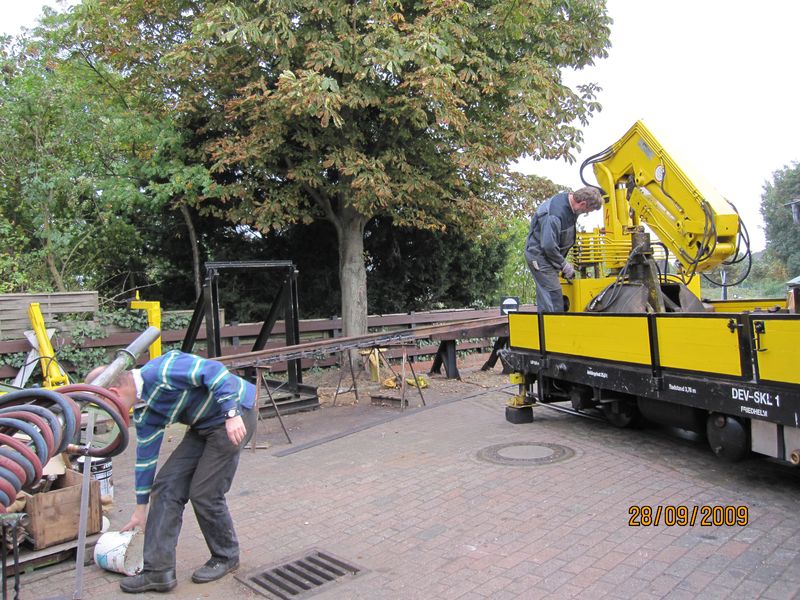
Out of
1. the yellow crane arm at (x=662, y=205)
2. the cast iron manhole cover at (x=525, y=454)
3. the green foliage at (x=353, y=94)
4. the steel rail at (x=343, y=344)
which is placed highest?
the green foliage at (x=353, y=94)

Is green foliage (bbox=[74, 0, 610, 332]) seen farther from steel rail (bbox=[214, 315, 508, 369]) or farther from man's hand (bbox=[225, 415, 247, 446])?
man's hand (bbox=[225, 415, 247, 446])

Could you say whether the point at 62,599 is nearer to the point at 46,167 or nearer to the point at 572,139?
the point at 46,167

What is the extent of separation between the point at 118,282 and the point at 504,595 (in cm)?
1105

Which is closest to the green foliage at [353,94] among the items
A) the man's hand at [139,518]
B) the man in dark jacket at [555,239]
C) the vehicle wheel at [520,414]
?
the man in dark jacket at [555,239]

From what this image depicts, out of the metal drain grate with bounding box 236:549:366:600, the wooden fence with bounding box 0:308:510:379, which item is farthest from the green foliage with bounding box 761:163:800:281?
the metal drain grate with bounding box 236:549:366:600

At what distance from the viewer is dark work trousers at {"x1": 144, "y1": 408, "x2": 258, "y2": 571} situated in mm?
3646

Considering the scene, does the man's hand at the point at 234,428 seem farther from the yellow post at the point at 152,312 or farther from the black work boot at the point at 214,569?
the yellow post at the point at 152,312

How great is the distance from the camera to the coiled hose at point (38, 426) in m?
2.41

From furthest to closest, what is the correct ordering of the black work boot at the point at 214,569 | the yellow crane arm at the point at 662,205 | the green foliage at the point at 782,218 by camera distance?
1. the green foliage at the point at 782,218
2. the yellow crane arm at the point at 662,205
3. the black work boot at the point at 214,569

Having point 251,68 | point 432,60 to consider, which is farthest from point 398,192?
point 251,68

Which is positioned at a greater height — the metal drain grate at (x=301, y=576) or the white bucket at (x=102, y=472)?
the white bucket at (x=102, y=472)

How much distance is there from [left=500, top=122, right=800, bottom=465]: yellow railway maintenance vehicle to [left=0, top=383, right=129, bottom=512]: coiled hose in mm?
4012

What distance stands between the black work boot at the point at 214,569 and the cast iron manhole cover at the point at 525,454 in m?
2.76

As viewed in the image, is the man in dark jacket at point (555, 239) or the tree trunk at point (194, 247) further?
the tree trunk at point (194, 247)
